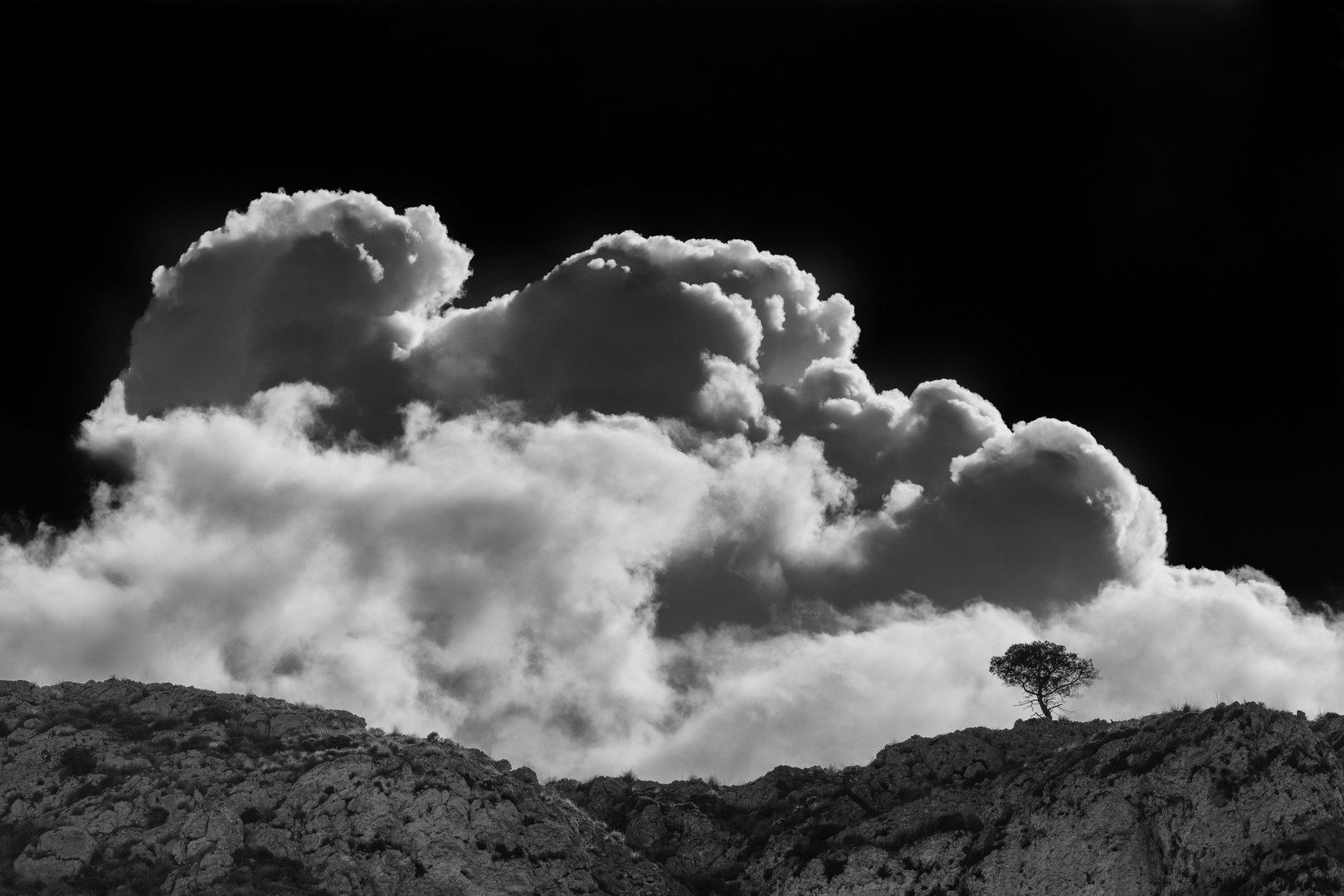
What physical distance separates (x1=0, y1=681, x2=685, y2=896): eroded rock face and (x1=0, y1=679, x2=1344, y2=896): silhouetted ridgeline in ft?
0.42

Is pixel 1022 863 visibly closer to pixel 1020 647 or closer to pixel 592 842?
pixel 592 842

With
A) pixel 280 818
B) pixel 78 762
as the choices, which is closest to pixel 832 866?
pixel 280 818

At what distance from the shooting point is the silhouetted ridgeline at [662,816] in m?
50.3

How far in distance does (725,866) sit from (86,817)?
35.9 m

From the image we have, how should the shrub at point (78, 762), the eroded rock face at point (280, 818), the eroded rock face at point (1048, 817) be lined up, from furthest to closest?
1. the shrub at point (78, 762)
2. the eroded rock face at point (280, 818)
3. the eroded rock face at point (1048, 817)

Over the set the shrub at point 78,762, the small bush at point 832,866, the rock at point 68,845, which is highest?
the shrub at point 78,762

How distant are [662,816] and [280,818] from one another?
23.0 metres

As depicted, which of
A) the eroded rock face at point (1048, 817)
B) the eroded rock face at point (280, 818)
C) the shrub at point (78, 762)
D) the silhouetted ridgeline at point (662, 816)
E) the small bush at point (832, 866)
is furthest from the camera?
the shrub at point (78, 762)

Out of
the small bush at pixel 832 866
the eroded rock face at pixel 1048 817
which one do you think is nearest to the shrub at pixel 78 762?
the eroded rock face at pixel 1048 817

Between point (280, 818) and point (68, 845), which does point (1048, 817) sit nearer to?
point (280, 818)

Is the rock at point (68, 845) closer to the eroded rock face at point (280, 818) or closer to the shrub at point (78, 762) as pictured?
the eroded rock face at point (280, 818)

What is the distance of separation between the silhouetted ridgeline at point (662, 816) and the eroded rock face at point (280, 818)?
127 millimetres

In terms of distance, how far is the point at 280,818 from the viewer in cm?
5800

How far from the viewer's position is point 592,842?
6006 centimetres
